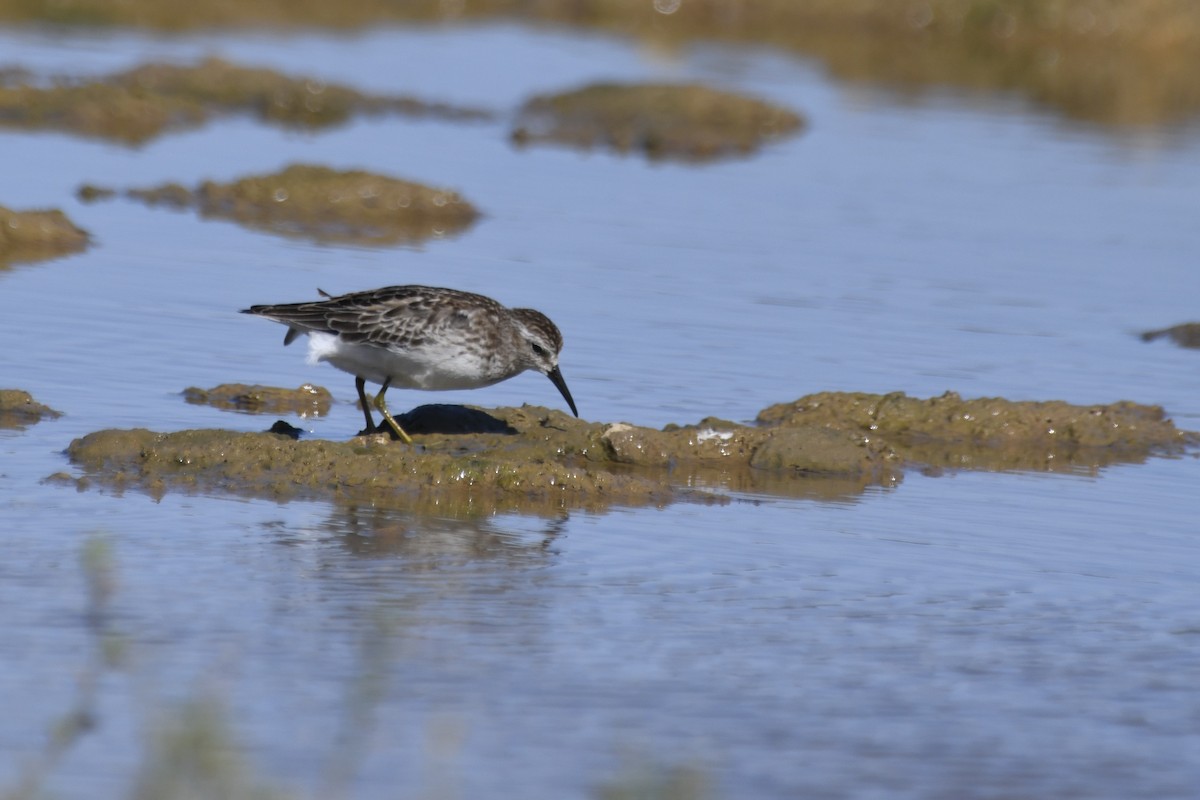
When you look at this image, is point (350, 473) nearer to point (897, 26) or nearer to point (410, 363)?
point (410, 363)

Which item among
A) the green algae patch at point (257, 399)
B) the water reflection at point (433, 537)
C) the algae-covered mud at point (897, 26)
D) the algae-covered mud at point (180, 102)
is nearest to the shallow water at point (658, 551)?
the water reflection at point (433, 537)

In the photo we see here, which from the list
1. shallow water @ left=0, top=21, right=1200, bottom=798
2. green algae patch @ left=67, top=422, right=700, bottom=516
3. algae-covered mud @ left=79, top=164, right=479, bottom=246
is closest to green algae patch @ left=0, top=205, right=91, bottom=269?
shallow water @ left=0, top=21, right=1200, bottom=798

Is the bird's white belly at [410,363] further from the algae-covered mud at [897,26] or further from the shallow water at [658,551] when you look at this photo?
the algae-covered mud at [897,26]

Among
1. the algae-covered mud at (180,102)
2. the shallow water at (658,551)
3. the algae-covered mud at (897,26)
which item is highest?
the algae-covered mud at (897,26)

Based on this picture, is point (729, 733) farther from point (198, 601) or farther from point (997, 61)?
point (997, 61)

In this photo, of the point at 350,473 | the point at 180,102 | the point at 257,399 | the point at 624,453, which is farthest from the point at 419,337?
the point at 180,102

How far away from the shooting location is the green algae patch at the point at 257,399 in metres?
11.9

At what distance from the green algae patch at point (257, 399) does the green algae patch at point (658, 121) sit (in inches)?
506

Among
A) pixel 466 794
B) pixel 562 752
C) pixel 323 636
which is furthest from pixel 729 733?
pixel 323 636

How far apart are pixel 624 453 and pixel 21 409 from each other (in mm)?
3363

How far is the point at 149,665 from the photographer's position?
23.2 feet

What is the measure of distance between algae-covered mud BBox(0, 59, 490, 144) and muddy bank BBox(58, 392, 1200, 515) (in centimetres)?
1316

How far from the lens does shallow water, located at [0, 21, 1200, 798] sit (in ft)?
22.3

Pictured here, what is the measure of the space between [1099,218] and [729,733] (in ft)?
49.5
